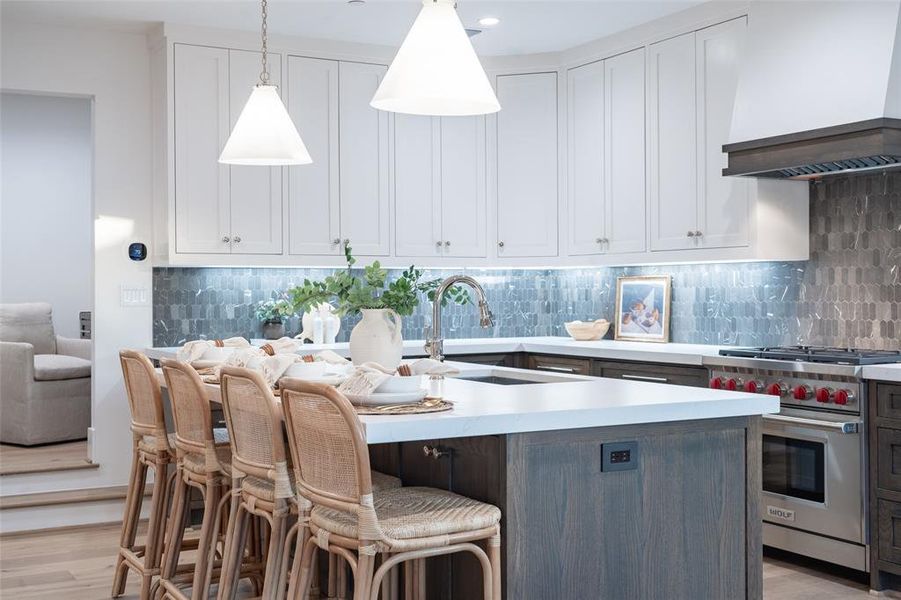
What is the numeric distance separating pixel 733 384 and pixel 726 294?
3.30 feet

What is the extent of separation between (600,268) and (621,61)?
51.5 inches

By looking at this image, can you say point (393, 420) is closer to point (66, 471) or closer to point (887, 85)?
point (887, 85)

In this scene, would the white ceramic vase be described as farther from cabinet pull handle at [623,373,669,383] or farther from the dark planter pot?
the dark planter pot

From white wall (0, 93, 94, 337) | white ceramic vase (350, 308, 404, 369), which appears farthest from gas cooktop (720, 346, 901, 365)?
white wall (0, 93, 94, 337)

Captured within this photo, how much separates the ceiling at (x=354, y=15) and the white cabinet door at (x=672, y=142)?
252 millimetres

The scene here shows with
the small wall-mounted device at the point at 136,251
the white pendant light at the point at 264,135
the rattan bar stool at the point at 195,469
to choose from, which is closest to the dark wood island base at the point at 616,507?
the rattan bar stool at the point at 195,469

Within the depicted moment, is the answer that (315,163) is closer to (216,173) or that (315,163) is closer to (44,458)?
(216,173)

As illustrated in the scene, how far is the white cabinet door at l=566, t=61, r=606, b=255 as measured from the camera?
5941mm

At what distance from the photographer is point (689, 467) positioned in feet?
9.39

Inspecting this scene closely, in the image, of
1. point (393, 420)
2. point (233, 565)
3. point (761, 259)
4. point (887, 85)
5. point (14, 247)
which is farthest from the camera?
point (14, 247)

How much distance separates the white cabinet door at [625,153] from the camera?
5645 millimetres

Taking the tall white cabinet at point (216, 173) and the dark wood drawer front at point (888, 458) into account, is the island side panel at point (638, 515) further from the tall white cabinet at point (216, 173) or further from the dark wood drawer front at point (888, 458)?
the tall white cabinet at point (216, 173)

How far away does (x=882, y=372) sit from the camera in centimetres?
A: 406

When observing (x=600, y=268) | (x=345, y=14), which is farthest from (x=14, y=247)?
(x=600, y=268)
